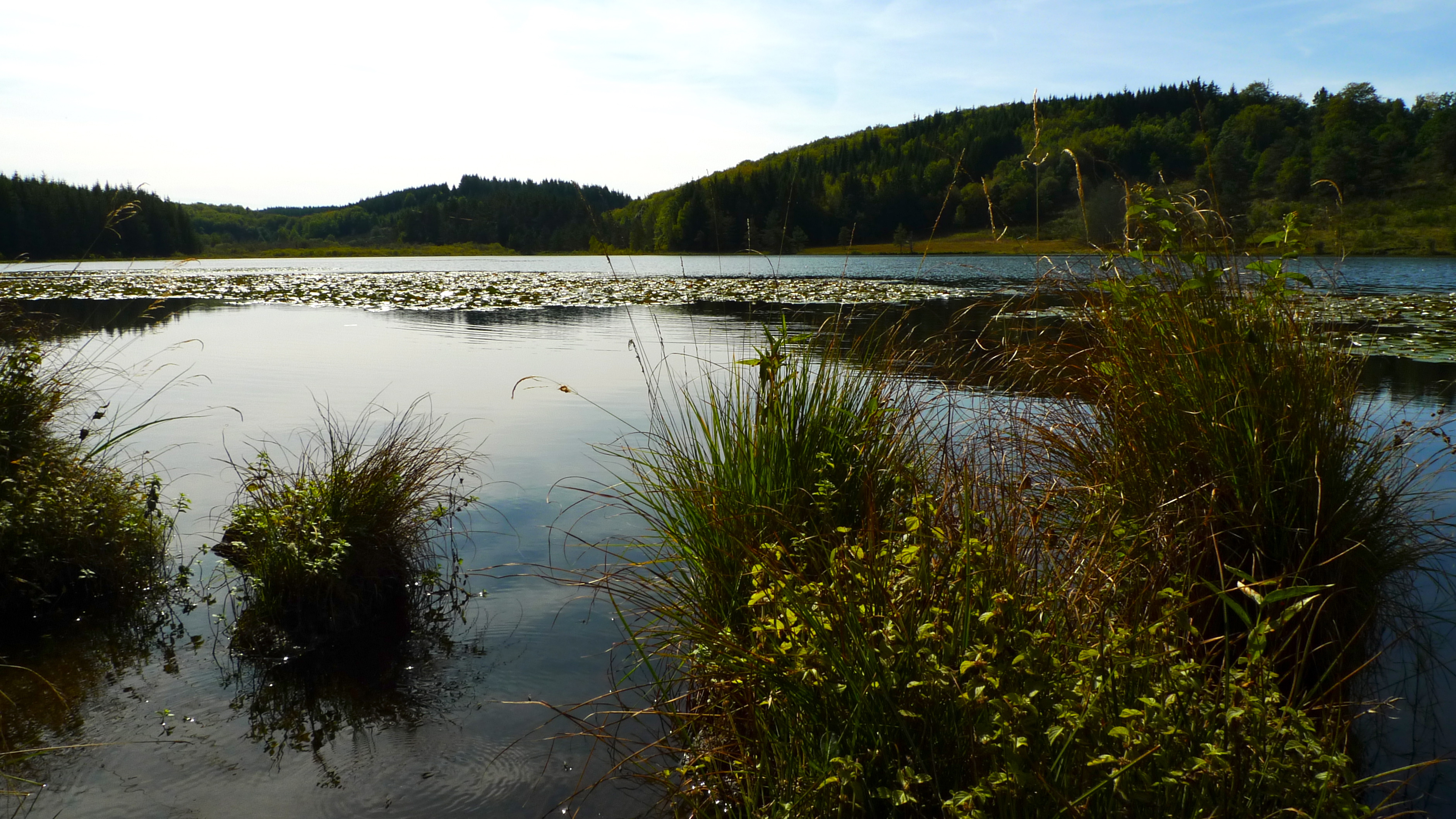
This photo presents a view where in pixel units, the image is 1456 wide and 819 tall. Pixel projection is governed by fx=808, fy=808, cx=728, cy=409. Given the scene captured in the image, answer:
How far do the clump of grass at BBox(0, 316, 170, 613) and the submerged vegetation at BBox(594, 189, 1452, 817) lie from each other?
110 inches

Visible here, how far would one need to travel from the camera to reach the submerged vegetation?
1.86 meters

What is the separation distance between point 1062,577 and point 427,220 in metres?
97.2

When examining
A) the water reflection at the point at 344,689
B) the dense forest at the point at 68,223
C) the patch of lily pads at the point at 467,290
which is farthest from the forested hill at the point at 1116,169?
the dense forest at the point at 68,223

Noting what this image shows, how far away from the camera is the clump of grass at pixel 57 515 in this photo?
13.7 feet

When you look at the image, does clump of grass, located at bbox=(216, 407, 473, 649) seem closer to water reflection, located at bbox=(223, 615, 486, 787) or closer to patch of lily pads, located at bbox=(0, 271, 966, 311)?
water reflection, located at bbox=(223, 615, 486, 787)

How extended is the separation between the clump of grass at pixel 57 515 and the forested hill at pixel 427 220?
29.5m

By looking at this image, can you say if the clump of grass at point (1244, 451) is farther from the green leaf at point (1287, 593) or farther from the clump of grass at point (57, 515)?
the clump of grass at point (57, 515)

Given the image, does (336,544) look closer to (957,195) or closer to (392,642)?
(392,642)

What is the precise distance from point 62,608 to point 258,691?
1640 mm

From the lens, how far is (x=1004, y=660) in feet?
6.67

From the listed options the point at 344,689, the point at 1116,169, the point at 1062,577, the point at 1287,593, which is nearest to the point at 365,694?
the point at 344,689

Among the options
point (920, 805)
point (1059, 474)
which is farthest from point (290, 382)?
point (920, 805)

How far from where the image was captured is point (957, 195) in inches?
200

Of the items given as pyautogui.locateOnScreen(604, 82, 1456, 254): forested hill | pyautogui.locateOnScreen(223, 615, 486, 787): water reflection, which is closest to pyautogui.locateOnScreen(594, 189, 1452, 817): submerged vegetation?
pyautogui.locateOnScreen(604, 82, 1456, 254): forested hill
